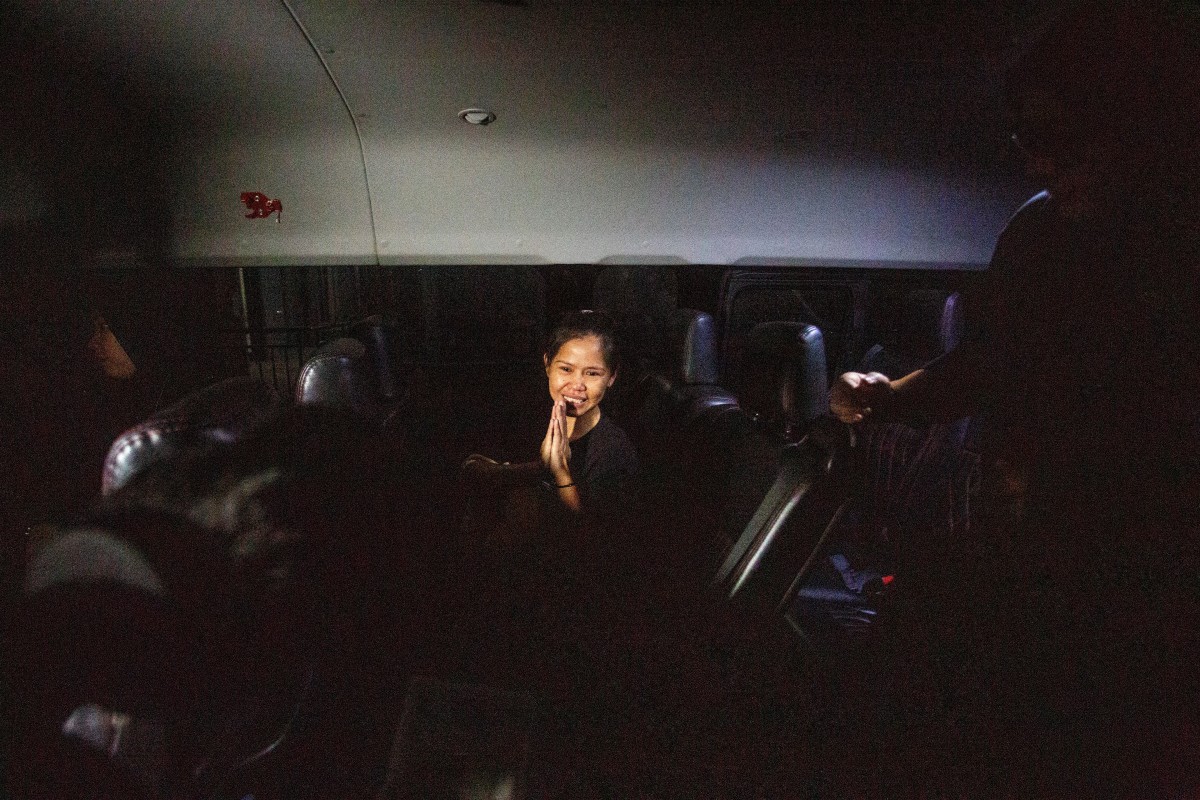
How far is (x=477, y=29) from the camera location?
1502mm

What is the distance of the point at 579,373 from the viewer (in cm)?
169

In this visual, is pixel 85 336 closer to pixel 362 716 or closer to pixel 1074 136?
pixel 362 716

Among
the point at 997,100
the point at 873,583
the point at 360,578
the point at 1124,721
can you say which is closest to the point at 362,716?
the point at 360,578

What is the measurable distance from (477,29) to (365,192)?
Result: 0.98 metres

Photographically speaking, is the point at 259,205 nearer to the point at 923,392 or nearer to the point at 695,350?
the point at 695,350

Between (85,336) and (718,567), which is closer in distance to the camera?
(718,567)

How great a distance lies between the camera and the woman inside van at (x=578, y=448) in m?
1.60

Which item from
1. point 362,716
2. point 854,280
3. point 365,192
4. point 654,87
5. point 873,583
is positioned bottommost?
point 873,583

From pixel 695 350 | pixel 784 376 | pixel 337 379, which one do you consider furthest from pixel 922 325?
pixel 337 379

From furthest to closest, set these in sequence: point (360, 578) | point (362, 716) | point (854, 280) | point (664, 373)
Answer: point (854, 280), point (664, 373), point (362, 716), point (360, 578)

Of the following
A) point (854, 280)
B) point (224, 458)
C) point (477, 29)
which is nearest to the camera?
point (224, 458)

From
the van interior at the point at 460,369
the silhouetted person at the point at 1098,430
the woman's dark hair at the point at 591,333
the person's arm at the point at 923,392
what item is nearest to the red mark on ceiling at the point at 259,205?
the van interior at the point at 460,369

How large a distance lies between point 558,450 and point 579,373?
0.84 feet

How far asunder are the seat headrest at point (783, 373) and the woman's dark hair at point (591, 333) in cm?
46
